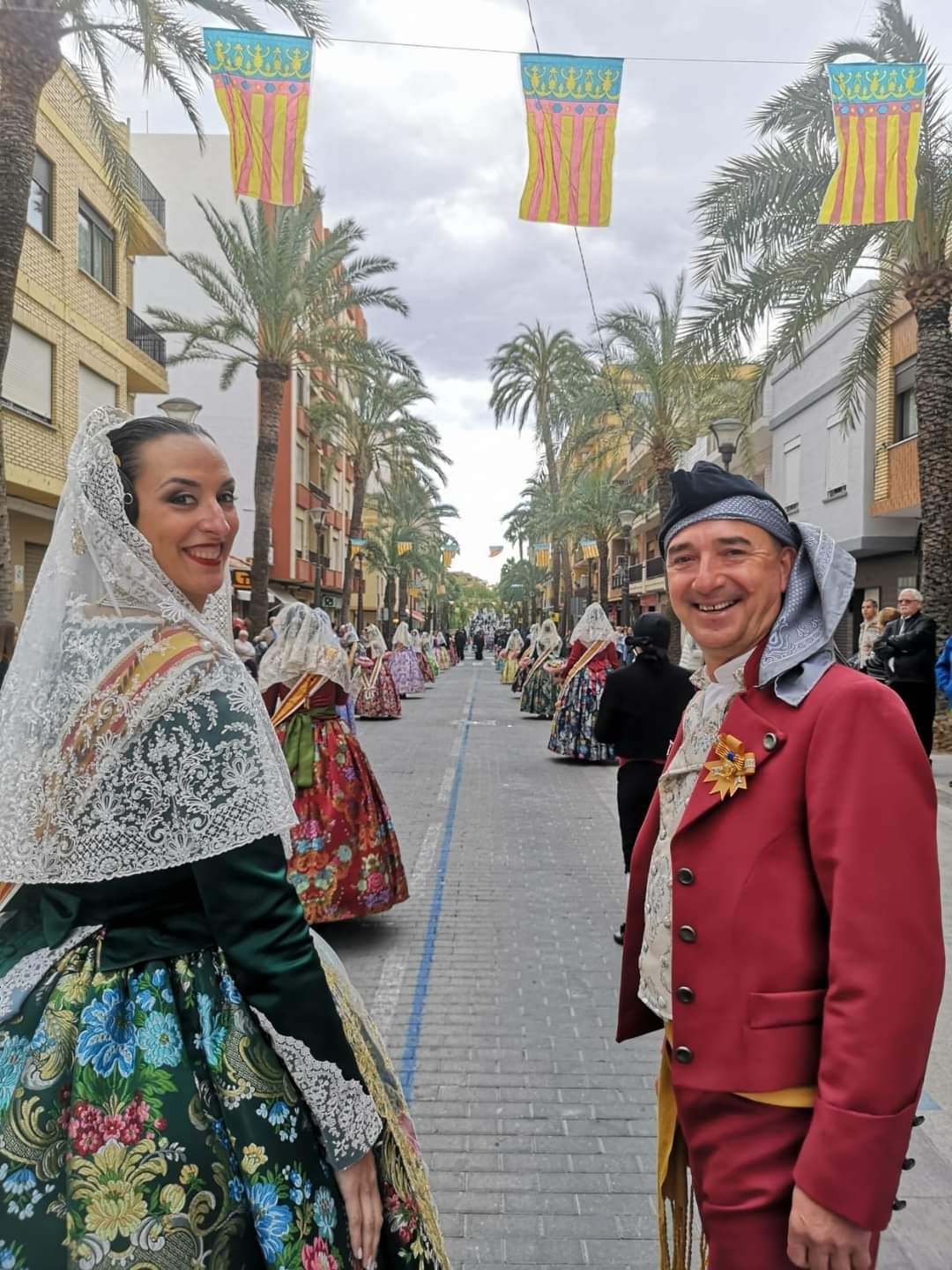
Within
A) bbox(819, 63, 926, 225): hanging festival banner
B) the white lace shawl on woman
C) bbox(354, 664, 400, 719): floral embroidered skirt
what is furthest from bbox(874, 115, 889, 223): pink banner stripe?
bbox(354, 664, 400, 719): floral embroidered skirt

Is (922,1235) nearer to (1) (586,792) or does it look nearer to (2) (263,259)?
(1) (586,792)

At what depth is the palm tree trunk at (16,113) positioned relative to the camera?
9070mm

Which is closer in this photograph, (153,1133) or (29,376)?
(153,1133)

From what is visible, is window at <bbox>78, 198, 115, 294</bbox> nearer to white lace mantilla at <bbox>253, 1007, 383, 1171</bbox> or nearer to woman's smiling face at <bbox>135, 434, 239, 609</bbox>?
woman's smiling face at <bbox>135, 434, 239, 609</bbox>

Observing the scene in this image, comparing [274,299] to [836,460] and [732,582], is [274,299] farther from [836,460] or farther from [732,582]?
[732,582]

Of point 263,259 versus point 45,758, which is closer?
point 45,758

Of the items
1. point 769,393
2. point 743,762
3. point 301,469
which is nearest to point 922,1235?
point 743,762

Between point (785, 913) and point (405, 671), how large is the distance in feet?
80.5

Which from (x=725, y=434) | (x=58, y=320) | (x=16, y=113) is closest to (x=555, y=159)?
(x=16, y=113)

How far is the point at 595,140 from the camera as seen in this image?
8609mm

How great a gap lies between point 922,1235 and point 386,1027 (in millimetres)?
2301

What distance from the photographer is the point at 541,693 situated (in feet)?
65.2

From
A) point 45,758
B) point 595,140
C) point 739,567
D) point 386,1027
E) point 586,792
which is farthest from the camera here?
point 586,792

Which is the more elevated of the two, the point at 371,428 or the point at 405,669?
the point at 371,428
